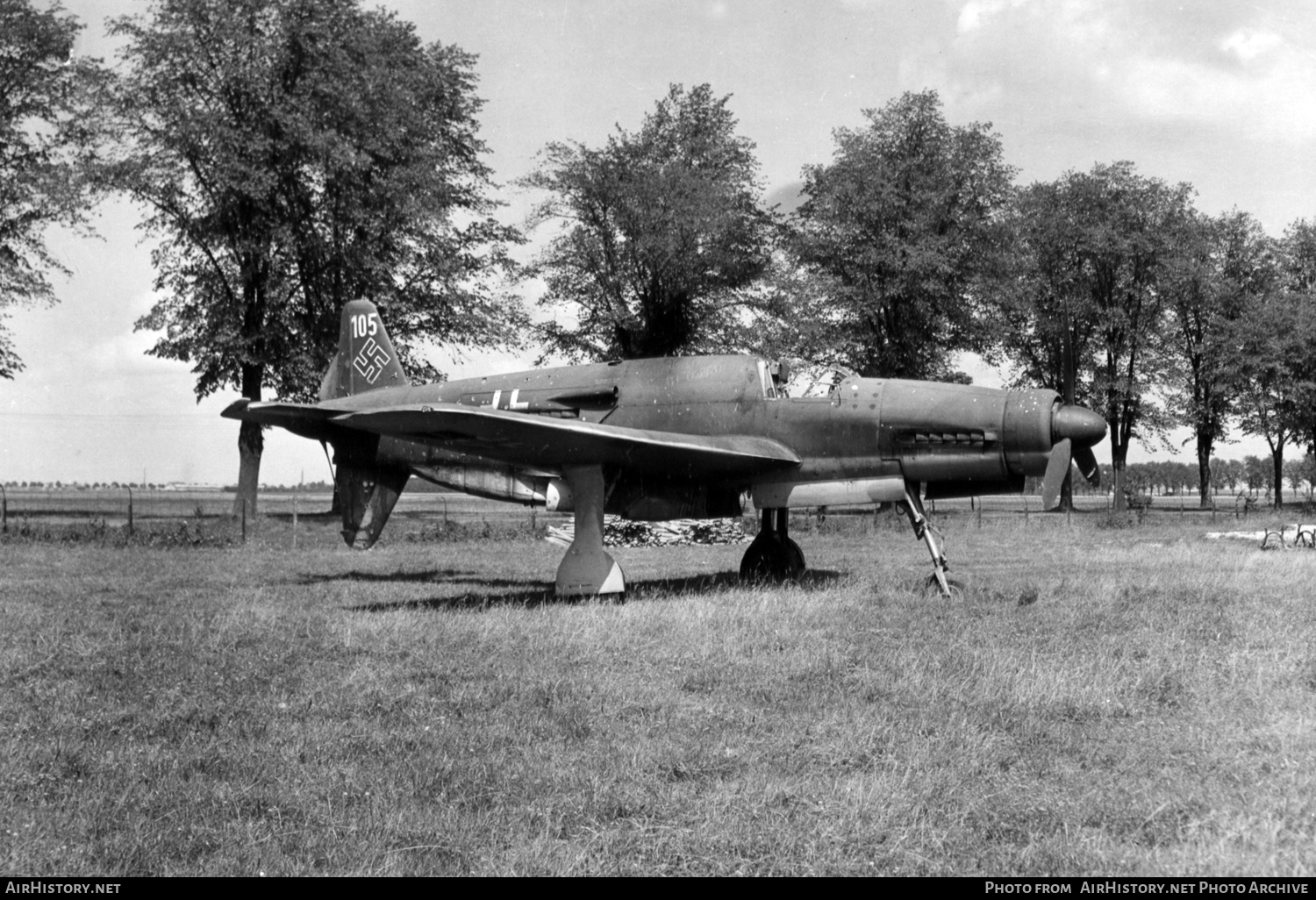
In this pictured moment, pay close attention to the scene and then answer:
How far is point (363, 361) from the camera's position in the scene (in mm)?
17625

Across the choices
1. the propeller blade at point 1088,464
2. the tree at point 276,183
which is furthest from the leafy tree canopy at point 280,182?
the propeller blade at point 1088,464

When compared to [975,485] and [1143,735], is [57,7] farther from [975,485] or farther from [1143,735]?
[1143,735]

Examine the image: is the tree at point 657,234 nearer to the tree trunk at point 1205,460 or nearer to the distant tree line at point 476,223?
the distant tree line at point 476,223

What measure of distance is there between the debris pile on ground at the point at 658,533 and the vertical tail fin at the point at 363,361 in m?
8.08

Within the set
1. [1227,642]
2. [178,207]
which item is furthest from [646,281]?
[1227,642]

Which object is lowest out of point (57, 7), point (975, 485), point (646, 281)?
point (975, 485)

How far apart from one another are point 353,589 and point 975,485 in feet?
28.0

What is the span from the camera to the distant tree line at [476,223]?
30.1 m

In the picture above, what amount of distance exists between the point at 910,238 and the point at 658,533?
19.1 metres

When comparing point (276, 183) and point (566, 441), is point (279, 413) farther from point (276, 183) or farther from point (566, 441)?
point (276, 183)

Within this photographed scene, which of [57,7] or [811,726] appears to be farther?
[57,7]

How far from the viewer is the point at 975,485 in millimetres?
12539

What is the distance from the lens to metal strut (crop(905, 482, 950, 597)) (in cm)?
1235

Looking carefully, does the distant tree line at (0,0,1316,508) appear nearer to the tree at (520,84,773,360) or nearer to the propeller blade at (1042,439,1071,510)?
the tree at (520,84,773,360)
